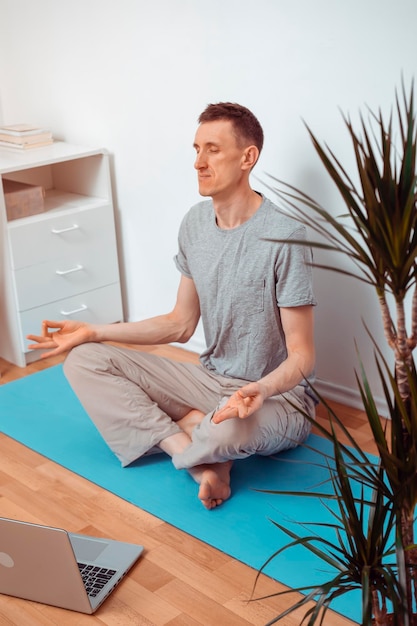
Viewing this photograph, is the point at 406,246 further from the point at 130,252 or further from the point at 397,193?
the point at 130,252

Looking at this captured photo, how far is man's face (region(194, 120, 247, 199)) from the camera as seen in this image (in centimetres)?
236

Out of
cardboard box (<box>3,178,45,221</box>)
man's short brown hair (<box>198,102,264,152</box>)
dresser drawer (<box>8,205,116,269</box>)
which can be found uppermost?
man's short brown hair (<box>198,102,264,152</box>)

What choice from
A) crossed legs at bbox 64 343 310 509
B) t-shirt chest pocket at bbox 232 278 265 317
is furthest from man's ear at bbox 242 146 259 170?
crossed legs at bbox 64 343 310 509

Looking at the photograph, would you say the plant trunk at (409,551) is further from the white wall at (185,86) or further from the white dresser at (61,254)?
the white dresser at (61,254)

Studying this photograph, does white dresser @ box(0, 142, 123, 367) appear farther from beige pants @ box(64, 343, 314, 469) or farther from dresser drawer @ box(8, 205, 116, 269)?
beige pants @ box(64, 343, 314, 469)

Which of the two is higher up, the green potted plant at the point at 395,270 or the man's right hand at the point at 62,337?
the green potted plant at the point at 395,270

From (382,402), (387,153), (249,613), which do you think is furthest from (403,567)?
(382,402)

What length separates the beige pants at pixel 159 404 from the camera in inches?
90.4

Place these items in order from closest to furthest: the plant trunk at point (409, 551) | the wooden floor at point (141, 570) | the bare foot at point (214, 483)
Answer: the plant trunk at point (409, 551) < the wooden floor at point (141, 570) < the bare foot at point (214, 483)

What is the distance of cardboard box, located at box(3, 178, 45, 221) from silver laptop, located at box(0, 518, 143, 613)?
1.48 m

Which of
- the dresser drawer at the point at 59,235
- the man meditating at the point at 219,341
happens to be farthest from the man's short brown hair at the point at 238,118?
the dresser drawer at the point at 59,235

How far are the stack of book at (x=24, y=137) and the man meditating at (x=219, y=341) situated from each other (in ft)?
3.71

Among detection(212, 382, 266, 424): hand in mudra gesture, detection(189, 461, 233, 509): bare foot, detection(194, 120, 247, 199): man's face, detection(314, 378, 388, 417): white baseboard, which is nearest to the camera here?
detection(212, 382, 266, 424): hand in mudra gesture

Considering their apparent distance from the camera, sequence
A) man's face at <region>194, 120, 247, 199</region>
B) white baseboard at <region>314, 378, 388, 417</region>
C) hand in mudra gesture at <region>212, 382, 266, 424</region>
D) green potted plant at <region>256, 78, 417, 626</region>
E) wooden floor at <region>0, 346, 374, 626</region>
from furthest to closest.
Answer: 1. white baseboard at <region>314, 378, 388, 417</region>
2. man's face at <region>194, 120, 247, 199</region>
3. hand in mudra gesture at <region>212, 382, 266, 424</region>
4. wooden floor at <region>0, 346, 374, 626</region>
5. green potted plant at <region>256, 78, 417, 626</region>
